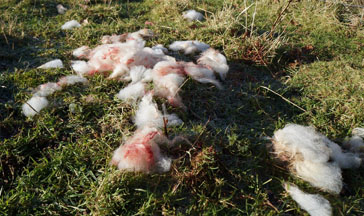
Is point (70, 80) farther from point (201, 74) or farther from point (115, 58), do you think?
point (201, 74)

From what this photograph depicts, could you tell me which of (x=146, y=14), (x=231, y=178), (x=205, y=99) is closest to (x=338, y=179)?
(x=231, y=178)

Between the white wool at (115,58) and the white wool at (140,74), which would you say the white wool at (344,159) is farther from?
the white wool at (115,58)

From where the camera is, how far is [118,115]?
7.66ft

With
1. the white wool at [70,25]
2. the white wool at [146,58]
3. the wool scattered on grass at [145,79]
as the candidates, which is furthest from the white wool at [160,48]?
the white wool at [70,25]

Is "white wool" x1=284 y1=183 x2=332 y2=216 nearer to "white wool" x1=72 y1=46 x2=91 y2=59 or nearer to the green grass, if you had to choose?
the green grass

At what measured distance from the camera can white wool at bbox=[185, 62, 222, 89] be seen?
2739mm

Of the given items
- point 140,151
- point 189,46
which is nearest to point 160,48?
point 189,46

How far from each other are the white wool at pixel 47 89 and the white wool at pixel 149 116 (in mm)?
867

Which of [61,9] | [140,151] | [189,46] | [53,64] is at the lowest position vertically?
[61,9]

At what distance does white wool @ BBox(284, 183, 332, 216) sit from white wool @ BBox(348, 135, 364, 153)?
62 centimetres

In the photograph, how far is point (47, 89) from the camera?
2.61 m

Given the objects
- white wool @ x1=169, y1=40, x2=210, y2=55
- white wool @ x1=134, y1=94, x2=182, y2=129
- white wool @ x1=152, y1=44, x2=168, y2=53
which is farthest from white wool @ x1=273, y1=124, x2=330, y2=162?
white wool @ x1=152, y1=44, x2=168, y2=53

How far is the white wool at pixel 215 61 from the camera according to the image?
3.00 m

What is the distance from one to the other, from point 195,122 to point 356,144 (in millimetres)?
1232
